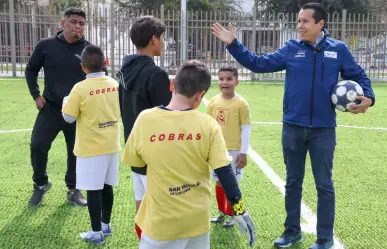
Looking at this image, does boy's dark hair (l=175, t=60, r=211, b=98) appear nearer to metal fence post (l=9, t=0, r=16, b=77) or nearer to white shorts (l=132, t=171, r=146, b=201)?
white shorts (l=132, t=171, r=146, b=201)

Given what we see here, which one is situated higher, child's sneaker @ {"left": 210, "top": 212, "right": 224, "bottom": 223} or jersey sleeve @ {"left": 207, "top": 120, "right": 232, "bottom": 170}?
jersey sleeve @ {"left": 207, "top": 120, "right": 232, "bottom": 170}

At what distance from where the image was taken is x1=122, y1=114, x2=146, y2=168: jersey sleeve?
9.66ft

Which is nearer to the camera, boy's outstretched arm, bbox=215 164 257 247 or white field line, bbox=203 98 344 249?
boy's outstretched arm, bbox=215 164 257 247

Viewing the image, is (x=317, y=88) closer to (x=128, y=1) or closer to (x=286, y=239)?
(x=286, y=239)

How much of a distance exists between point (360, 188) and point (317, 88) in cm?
263

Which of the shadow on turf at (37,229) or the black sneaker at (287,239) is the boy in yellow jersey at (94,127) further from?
the black sneaker at (287,239)

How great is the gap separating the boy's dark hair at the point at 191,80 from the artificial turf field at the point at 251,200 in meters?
2.06

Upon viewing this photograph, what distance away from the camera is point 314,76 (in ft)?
14.0

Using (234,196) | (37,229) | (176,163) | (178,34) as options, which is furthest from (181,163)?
(178,34)

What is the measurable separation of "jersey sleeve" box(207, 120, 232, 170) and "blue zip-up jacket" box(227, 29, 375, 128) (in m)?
1.65

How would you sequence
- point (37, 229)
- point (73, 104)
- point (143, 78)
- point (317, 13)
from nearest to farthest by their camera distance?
point (143, 78) < point (317, 13) < point (73, 104) < point (37, 229)

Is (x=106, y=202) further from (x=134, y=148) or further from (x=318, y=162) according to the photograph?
(x=318, y=162)

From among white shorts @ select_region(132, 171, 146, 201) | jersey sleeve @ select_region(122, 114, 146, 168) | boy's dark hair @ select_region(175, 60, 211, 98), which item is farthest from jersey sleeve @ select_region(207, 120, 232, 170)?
white shorts @ select_region(132, 171, 146, 201)

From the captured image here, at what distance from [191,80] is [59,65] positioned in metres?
3.08
